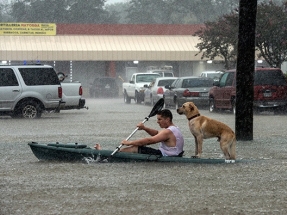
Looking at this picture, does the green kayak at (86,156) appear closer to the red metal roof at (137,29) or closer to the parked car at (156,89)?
the parked car at (156,89)

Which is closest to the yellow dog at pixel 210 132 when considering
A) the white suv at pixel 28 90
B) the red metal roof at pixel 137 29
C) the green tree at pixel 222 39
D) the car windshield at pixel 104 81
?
the white suv at pixel 28 90

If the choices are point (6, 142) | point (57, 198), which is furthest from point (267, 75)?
point (57, 198)

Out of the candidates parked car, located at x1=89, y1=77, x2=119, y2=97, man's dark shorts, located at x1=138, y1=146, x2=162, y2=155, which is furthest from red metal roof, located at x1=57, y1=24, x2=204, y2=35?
man's dark shorts, located at x1=138, y1=146, x2=162, y2=155

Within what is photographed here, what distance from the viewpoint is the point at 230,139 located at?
14.8m

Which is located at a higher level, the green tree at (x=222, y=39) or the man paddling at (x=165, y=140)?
the green tree at (x=222, y=39)

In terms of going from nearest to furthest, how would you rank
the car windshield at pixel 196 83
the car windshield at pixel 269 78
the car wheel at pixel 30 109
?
the car wheel at pixel 30 109
the car windshield at pixel 269 78
the car windshield at pixel 196 83

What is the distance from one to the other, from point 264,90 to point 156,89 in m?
11.7

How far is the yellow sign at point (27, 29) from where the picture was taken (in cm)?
7131

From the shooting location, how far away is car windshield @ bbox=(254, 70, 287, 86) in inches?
1309

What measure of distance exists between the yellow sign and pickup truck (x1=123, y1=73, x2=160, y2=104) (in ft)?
66.2

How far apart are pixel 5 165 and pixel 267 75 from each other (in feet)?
65.2

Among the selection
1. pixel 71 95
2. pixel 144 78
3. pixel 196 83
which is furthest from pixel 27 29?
pixel 71 95

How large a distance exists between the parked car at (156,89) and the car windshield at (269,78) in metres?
10.3

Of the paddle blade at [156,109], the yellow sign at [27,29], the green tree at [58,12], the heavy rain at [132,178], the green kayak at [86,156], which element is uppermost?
the green tree at [58,12]
